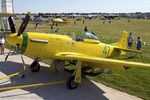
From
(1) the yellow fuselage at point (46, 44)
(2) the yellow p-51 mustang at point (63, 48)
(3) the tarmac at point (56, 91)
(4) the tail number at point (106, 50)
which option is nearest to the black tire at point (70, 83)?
(2) the yellow p-51 mustang at point (63, 48)

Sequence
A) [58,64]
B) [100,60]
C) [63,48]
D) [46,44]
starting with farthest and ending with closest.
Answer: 1. [58,64]
2. [63,48]
3. [46,44]
4. [100,60]

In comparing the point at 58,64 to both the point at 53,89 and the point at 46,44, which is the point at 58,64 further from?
the point at 53,89

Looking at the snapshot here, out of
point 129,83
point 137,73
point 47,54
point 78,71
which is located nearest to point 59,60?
point 47,54

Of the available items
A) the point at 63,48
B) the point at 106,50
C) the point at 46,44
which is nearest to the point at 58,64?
the point at 63,48

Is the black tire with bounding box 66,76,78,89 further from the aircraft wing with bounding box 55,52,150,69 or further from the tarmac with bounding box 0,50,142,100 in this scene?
the aircraft wing with bounding box 55,52,150,69

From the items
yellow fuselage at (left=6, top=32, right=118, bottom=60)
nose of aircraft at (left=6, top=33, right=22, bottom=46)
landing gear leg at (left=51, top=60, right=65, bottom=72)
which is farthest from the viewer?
landing gear leg at (left=51, top=60, right=65, bottom=72)

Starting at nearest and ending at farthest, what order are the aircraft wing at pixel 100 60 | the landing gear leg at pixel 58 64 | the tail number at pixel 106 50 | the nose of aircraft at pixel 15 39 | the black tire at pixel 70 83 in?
1. the aircraft wing at pixel 100 60
2. the black tire at pixel 70 83
3. the nose of aircraft at pixel 15 39
4. the landing gear leg at pixel 58 64
5. the tail number at pixel 106 50

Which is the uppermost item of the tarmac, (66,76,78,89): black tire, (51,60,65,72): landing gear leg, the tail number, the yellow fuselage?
the yellow fuselage

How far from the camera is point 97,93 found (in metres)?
9.20

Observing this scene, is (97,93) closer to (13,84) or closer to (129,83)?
(129,83)

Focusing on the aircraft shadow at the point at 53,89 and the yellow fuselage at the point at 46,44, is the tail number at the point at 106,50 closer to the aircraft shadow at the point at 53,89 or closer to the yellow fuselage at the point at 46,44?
the yellow fuselage at the point at 46,44

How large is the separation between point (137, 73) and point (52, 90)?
4.92 meters

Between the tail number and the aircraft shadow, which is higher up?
the tail number

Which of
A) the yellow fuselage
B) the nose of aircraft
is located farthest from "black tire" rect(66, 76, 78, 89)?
the nose of aircraft
